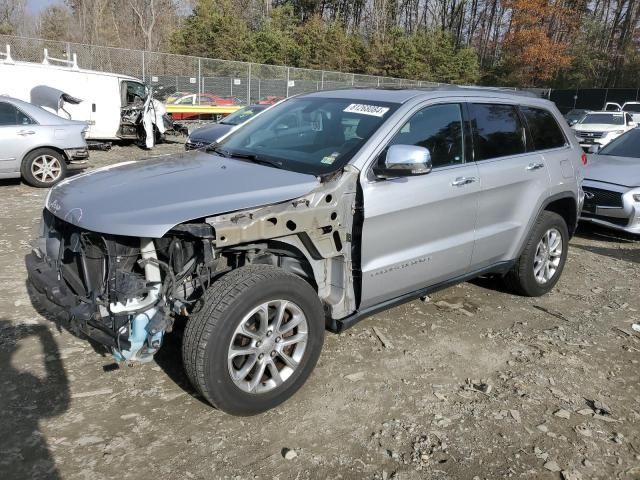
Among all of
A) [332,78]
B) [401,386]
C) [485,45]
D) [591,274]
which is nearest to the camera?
[401,386]

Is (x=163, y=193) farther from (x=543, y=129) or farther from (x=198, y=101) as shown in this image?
(x=198, y=101)

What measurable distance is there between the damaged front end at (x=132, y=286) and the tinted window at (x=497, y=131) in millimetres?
2404

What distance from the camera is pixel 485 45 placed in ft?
187

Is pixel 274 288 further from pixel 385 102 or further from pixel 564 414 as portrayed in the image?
pixel 564 414

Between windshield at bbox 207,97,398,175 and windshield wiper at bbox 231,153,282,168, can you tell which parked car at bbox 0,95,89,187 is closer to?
windshield at bbox 207,97,398,175

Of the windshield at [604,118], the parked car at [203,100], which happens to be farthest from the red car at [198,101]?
the windshield at [604,118]

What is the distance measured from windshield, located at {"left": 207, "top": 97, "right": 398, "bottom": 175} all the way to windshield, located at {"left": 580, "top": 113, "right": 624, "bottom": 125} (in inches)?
683

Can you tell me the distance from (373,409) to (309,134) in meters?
1.94

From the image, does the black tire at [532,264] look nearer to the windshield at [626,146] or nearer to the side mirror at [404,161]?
the side mirror at [404,161]

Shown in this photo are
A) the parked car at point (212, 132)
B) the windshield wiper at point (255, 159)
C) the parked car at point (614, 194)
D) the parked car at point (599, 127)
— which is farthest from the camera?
the parked car at point (599, 127)

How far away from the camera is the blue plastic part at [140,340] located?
9.17 ft

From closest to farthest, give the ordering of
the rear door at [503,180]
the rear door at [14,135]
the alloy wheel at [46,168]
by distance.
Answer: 1. the rear door at [503,180]
2. the rear door at [14,135]
3. the alloy wheel at [46,168]

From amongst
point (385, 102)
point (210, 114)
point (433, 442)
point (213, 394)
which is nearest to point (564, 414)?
point (433, 442)

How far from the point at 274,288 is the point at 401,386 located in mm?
1160
